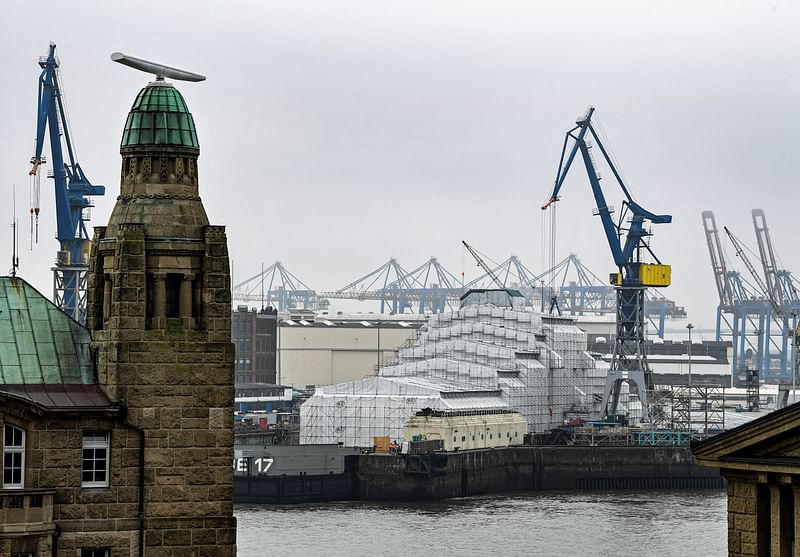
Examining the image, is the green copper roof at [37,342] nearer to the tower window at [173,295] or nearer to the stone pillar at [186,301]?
the tower window at [173,295]

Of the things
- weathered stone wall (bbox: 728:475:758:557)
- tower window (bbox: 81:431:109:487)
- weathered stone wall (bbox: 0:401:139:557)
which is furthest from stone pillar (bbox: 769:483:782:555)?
tower window (bbox: 81:431:109:487)

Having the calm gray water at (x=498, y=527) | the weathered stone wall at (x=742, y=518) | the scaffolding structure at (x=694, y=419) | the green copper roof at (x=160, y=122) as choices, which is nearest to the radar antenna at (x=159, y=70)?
the green copper roof at (x=160, y=122)

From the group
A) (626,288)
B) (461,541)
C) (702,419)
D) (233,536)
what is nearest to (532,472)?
(626,288)

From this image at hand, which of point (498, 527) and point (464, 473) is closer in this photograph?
point (498, 527)

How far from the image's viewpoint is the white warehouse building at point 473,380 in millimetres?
141625

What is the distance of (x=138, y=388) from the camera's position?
1129 inches

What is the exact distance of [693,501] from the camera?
122 metres

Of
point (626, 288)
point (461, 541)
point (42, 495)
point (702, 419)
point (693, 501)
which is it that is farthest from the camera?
point (702, 419)

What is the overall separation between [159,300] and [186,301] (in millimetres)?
413

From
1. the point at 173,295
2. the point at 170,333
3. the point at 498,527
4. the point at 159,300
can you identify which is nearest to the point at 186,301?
the point at 173,295

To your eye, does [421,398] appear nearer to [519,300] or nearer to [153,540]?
[519,300]

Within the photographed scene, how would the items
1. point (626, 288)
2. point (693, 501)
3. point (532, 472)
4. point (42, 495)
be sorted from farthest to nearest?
point (626, 288)
point (532, 472)
point (693, 501)
point (42, 495)

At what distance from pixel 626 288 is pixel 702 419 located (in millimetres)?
22740

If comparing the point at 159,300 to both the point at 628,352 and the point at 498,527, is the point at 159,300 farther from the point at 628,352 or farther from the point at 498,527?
the point at 628,352
